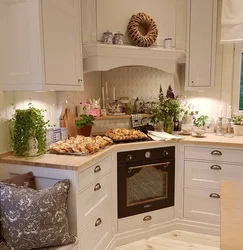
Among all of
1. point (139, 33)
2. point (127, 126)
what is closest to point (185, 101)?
point (127, 126)

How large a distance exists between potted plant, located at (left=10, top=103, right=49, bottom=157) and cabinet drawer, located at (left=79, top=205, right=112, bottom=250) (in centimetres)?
69

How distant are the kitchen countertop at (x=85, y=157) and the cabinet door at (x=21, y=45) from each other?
0.53m

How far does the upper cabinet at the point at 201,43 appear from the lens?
2854 millimetres

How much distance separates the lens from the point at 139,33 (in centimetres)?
268

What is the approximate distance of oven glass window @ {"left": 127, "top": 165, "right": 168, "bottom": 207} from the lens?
101 inches

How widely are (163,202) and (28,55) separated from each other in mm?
1859

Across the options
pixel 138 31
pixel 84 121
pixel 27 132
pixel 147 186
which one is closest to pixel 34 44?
pixel 27 132

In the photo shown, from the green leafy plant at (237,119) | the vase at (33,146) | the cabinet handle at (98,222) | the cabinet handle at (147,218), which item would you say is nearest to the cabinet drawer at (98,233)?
the cabinet handle at (98,222)

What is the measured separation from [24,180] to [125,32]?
1716mm

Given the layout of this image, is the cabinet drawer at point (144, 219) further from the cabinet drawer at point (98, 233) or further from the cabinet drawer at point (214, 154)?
the cabinet drawer at point (214, 154)

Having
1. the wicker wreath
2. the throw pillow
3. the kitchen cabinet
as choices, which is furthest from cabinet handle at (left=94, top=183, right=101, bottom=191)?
the wicker wreath

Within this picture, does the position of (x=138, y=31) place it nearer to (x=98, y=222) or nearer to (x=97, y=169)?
(x=97, y=169)

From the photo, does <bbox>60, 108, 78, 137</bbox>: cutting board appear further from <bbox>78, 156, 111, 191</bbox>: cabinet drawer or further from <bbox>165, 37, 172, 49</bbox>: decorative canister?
<bbox>165, 37, 172, 49</bbox>: decorative canister

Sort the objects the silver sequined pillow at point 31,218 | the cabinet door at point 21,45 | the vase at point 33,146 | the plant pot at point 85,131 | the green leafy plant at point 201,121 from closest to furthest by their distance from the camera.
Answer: the silver sequined pillow at point 31,218
the cabinet door at point 21,45
the vase at point 33,146
the plant pot at point 85,131
the green leafy plant at point 201,121
